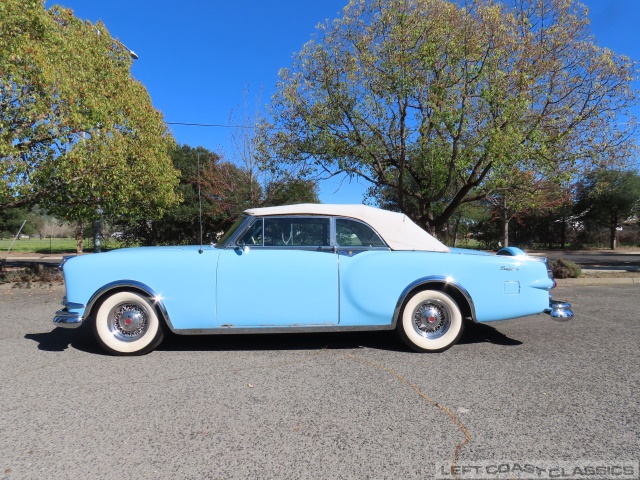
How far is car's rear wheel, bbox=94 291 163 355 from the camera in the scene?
15.1 ft

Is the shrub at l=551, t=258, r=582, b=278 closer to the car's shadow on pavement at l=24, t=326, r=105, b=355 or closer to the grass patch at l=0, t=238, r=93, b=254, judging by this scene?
the car's shadow on pavement at l=24, t=326, r=105, b=355

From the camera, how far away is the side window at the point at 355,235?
4.83 metres

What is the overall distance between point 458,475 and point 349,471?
0.61m

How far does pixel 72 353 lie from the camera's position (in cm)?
476

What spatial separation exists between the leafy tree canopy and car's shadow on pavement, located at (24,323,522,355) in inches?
201

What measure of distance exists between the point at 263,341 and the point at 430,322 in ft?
6.55

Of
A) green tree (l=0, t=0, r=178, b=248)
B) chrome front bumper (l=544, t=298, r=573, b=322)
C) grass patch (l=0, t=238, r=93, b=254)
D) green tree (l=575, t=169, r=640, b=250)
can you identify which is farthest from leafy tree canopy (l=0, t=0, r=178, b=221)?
green tree (l=575, t=169, r=640, b=250)

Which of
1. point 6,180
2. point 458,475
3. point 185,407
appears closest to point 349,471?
point 458,475

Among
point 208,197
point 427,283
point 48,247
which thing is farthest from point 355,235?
point 48,247

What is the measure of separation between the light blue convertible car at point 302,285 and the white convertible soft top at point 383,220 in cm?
2

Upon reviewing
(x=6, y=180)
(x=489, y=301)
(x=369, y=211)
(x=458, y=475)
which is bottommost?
(x=458, y=475)

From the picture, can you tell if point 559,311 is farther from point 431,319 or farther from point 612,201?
point 612,201

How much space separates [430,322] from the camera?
479cm

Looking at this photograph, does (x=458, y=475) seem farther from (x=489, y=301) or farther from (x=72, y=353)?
(x=72, y=353)
